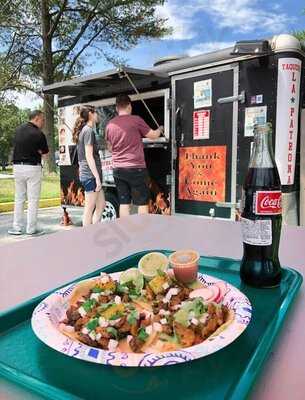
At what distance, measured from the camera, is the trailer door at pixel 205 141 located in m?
3.11

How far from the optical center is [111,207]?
4566mm

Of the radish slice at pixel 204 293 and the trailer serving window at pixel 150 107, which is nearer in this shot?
the radish slice at pixel 204 293

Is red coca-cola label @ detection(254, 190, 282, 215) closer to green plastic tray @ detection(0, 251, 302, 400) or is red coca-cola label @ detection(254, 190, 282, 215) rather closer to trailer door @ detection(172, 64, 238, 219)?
green plastic tray @ detection(0, 251, 302, 400)

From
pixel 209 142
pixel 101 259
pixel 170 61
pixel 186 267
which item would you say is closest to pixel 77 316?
pixel 186 267

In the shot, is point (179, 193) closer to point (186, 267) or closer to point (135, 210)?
point (135, 210)

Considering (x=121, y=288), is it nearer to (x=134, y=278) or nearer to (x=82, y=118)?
(x=134, y=278)

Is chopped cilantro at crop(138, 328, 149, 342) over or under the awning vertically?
under

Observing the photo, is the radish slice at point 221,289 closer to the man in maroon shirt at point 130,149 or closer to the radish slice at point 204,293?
the radish slice at point 204,293

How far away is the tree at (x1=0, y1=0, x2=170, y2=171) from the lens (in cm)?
1231

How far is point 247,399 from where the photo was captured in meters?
0.48

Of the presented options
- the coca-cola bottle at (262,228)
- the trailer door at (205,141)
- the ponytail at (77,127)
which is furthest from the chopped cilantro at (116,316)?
the ponytail at (77,127)

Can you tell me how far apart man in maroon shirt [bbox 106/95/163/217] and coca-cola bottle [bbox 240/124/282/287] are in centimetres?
270

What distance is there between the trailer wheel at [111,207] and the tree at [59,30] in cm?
791

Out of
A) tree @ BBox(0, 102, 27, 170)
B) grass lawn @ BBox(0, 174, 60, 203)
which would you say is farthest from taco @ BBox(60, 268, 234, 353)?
tree @ BBox(0, 102, 27, 170)
